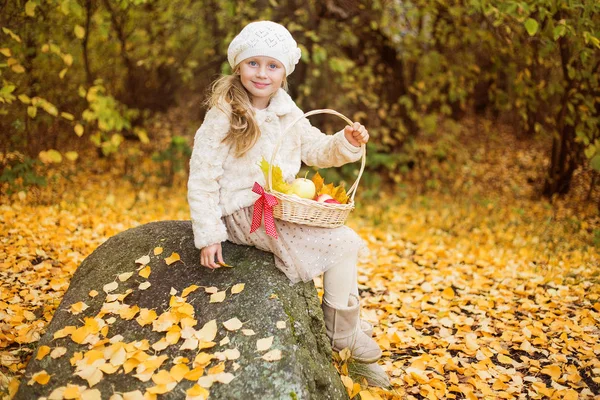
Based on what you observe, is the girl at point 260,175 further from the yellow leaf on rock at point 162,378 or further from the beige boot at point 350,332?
the yellow leaf on rock at point 162,378

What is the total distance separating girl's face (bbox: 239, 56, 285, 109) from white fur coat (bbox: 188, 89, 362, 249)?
104mm

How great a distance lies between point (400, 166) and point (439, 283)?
3.48 meters

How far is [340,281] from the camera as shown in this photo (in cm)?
254

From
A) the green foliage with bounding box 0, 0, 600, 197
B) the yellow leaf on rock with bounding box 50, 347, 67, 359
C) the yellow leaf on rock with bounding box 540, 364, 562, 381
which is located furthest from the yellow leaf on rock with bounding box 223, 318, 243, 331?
the green foliage with bounding box 0, 0, 600, 197

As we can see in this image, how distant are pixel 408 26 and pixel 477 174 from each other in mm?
2471

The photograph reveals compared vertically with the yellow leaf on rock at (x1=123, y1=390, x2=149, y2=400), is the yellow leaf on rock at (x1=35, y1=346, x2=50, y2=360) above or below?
above

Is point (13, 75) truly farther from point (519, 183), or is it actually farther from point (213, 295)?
point (519, 183)

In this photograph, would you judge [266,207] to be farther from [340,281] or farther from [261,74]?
[261,74]

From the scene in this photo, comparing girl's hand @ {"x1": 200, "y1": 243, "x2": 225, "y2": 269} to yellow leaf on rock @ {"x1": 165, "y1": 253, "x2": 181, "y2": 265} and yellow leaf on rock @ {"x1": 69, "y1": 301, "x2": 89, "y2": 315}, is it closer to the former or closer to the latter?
yellow leaf on rock @ {"x1": 165, "y1": 253, "x2": 181, "y2": 265}

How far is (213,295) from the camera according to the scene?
2367 mm

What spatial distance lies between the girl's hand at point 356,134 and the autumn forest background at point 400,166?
3.80 ft

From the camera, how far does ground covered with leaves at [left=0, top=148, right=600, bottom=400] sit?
2.73m

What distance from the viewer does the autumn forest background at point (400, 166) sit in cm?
309

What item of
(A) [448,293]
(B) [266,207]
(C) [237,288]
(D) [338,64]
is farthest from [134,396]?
(D) [338,64]
